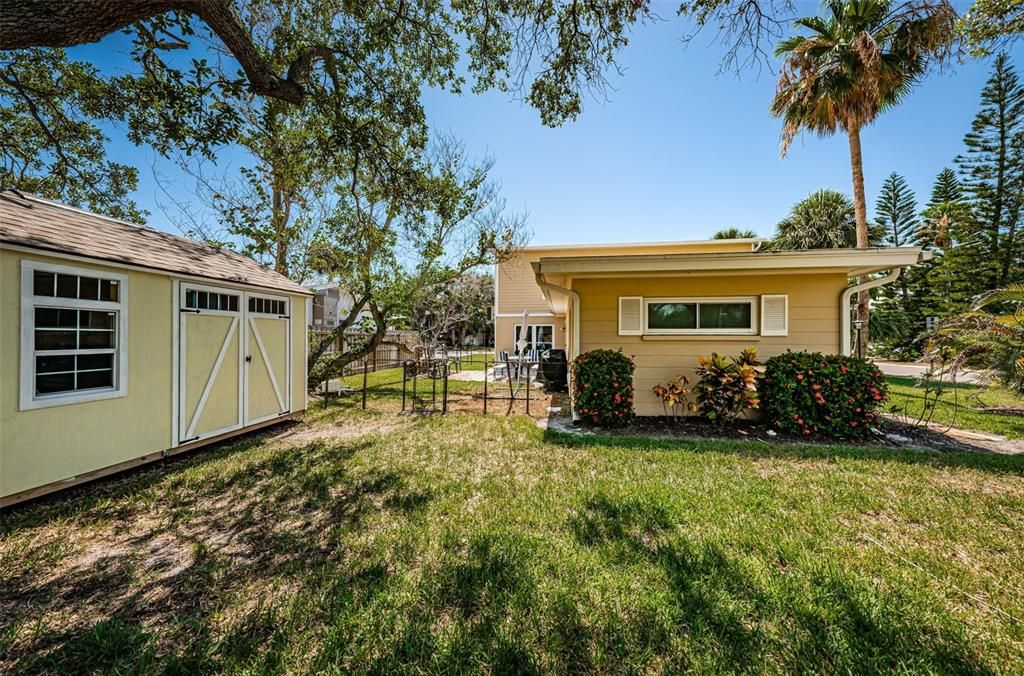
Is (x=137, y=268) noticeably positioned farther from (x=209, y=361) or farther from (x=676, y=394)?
(x=676, y=394)

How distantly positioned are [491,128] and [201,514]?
723 centimetres

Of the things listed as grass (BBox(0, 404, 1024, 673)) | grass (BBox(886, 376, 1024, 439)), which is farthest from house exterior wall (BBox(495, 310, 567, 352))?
grass (BBox(0, 404, 1024, 673))

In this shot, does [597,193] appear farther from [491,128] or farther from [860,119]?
[860,119]

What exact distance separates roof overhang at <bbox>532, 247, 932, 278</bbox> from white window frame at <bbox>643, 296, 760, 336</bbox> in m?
0.50

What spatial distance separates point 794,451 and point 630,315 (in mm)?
3021

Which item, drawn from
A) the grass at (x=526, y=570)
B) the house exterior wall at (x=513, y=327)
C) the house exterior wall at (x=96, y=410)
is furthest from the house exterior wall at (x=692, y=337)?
the house exterior wall at (x=513, y=327)

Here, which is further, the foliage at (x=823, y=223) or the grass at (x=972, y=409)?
the foliage at (x=823, y=223)

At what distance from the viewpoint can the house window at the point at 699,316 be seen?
6.17 metres

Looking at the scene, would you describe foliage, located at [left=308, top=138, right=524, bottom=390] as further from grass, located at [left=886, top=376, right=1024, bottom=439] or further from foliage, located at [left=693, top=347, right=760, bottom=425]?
grass, located at [left=886, top=376, right=1024, bottom=439]

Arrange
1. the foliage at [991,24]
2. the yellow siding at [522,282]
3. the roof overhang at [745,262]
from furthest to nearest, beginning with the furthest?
the yellow siding at [522,282], the foliage at [991,24], the roof overhang at [745,262]

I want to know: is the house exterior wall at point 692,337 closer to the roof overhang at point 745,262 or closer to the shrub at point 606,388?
the roof overhang at point 745,262

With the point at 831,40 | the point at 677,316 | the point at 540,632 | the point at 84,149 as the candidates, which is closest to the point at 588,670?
the point at 540,632

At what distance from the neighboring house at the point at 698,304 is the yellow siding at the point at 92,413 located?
16.2ft

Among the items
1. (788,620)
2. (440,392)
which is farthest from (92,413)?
(440,392)
